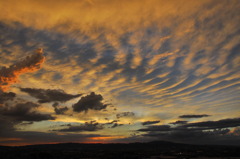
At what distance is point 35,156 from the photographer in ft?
530

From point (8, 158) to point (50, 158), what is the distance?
31.6m

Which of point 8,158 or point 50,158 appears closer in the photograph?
point 8,158

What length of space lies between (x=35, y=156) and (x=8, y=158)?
21815 mm

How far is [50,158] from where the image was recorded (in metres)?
162

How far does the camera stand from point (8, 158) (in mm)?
144875

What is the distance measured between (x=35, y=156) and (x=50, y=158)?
12698 millimetres

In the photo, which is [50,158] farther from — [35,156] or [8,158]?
[8,158]

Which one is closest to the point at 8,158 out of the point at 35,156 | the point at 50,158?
the point at 35,156

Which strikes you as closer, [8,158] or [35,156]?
[8,158]
